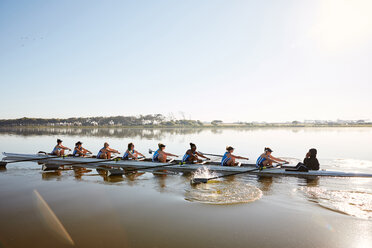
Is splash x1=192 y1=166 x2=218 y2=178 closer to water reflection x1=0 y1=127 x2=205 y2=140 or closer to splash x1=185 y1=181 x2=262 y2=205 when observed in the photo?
splash x1=185 y1=181 x2=262 y2=205

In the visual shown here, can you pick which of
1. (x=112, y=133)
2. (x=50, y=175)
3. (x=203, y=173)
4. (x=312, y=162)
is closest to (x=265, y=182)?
(x=312, y=162)

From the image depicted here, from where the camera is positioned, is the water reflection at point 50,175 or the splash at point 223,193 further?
the water reflection at point 50,175

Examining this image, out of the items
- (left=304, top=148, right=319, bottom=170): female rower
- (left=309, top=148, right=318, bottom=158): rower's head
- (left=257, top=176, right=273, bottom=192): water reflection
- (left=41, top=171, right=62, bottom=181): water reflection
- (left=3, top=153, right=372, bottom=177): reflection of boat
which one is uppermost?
(left=309, top=148, right=318, bottom=158): rower's head

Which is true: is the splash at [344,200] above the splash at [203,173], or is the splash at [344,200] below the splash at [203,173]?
below

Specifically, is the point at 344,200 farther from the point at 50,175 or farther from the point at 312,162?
the point at 50,175

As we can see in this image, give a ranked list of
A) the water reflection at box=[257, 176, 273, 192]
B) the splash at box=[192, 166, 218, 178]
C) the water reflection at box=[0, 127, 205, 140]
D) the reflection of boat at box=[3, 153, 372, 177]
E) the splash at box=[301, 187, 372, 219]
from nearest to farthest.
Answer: the splash at box=[301, 187, 372, 219] < the water reflection at box=[257, 176, 273, 192] < the reflection of boat at box=[3, 153, 372, 177] < the splash at box=[192, 166, 218, 178] < the water reflection at box=[0, 127, 205, 140]

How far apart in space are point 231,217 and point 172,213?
1.83 meters

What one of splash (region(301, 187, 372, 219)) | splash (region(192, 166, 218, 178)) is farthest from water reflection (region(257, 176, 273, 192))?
splash (region(192, 166, 218, 178))

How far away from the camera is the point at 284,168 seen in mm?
13242

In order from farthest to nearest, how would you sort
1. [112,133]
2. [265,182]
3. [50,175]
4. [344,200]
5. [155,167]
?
[112,133] → [155,167] → [50,175] → [265,182] → [344,200]

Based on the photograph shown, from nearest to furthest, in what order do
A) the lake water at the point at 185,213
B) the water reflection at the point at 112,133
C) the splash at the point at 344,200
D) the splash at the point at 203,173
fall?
the lake water at the point at 185,213
the splash at the point at 344,200
the splash at the point at 203,173
the water reflection at the point at 112,133

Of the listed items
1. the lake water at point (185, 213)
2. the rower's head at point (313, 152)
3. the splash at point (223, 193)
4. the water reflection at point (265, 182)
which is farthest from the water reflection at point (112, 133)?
the lake water at point (185, 213)

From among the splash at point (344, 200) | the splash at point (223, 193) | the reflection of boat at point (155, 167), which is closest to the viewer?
the splash at point (344, 200)

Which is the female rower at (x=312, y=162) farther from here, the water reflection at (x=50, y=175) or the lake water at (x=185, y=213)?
the water reflection at (x=50, y=175)
